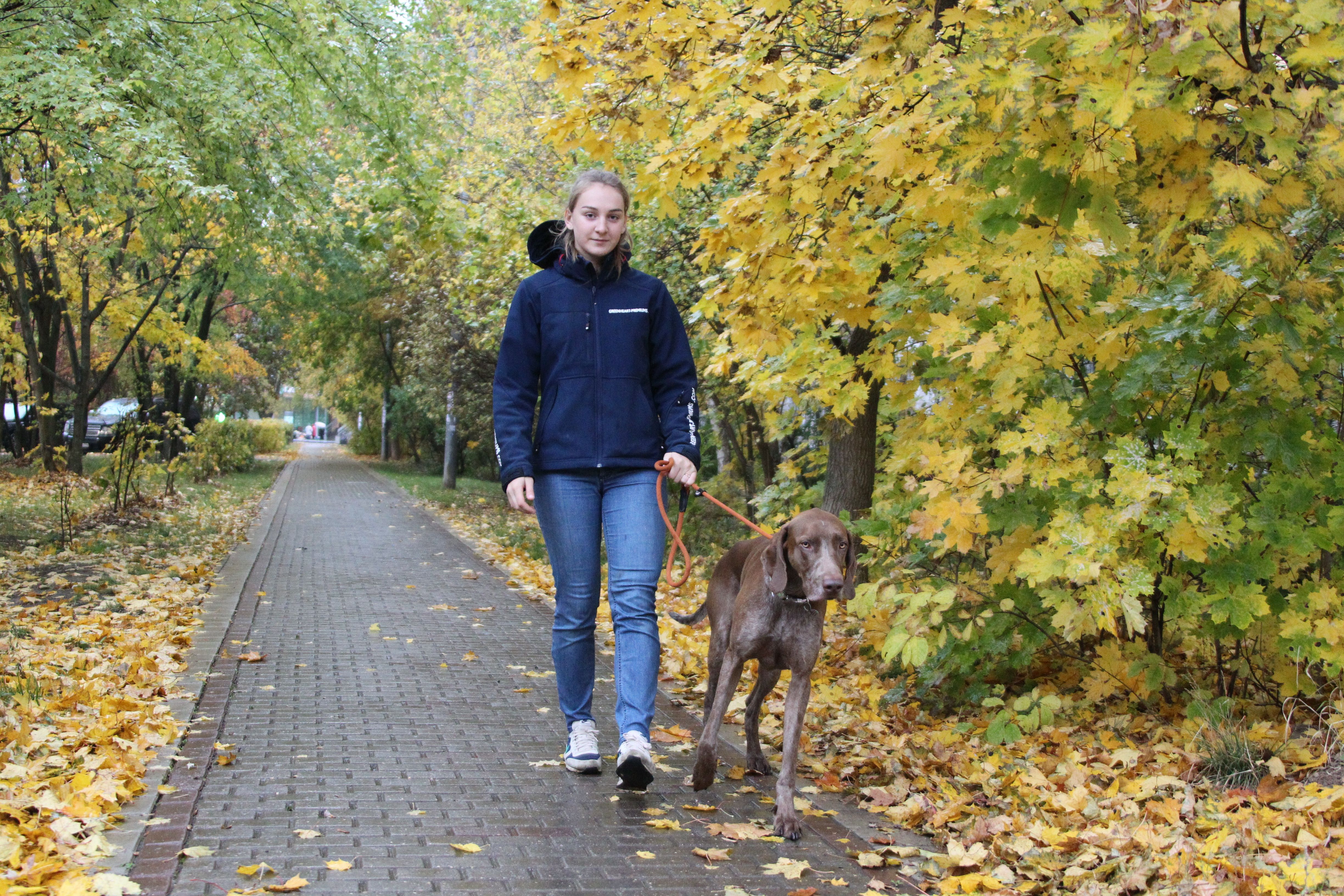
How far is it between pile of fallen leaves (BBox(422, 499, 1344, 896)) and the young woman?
1.14m

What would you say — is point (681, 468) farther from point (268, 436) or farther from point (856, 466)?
point (268, 436)

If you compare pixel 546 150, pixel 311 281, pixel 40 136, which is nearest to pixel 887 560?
pixel 40 136

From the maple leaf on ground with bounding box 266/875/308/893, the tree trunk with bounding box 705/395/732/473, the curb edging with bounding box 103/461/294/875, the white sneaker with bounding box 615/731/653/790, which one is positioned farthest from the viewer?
the tree trunk with bounding box 705/395/732/473

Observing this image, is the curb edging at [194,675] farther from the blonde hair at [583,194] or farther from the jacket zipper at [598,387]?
the blonde hair at [583,194]

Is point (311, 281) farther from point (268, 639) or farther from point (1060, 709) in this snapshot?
point (1060, 709)

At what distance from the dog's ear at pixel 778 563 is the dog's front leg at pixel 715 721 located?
38cm

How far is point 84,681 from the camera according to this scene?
608cm

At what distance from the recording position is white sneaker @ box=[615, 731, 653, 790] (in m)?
4.55

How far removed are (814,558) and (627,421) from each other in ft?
3.18

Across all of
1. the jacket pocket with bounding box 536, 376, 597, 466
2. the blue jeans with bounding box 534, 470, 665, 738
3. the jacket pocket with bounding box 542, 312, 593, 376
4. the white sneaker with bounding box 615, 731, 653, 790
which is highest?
the jacket pocket with bounding box 542, 312, 593, 376

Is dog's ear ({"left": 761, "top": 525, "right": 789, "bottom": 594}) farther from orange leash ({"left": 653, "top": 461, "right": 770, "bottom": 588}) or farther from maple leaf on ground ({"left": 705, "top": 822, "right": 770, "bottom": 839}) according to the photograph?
maple leaf on ground ({"left": 705, "top": 822, "right": 770, "bottom": 839})

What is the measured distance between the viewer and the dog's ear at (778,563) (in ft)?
14.6

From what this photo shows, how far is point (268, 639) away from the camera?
793cm

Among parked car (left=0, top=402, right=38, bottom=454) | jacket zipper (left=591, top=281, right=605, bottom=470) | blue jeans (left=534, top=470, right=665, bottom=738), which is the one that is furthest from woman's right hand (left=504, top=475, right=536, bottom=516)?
parked car (left=0, top=402, right=38, bottom=454)
